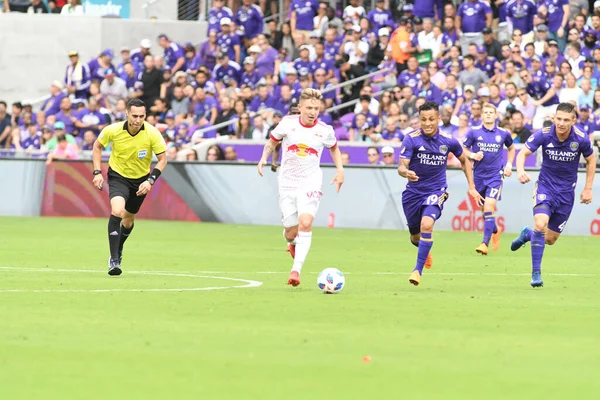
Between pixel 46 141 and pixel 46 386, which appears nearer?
pixel 46 386

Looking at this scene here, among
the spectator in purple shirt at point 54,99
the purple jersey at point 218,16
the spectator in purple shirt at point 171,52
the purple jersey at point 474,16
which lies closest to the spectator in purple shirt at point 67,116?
the spectator in purple shirt at point 54,99

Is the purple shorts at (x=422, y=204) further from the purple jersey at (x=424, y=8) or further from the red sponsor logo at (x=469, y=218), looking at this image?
the purple jersey at (x=424, y=8)

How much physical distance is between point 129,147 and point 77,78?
19.4m

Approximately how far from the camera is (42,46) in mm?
38438

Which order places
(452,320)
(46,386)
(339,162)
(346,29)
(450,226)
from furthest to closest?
(346,29), (450,226), (339,162), (452,320), (46,386)

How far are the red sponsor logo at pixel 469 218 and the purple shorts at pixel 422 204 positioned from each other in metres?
11.2

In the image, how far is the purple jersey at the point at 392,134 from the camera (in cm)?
2970

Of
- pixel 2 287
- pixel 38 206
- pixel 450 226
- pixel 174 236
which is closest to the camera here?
pixel 2 287

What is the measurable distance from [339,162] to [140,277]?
2.80 m

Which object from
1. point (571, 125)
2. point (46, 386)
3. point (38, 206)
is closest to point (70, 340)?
point (46, 386)

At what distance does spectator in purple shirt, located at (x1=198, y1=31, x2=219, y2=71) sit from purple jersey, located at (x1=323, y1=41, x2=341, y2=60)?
328 cm

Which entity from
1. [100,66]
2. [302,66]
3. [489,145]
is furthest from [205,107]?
[489,145]

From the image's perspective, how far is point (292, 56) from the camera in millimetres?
36000

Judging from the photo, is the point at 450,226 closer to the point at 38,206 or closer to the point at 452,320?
the point at 38,206
